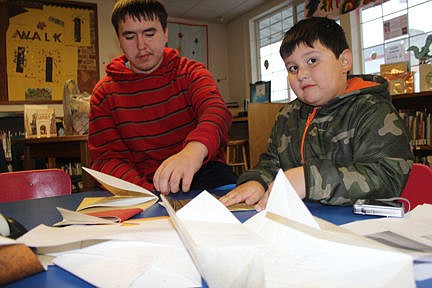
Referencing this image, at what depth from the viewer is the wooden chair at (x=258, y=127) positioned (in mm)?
3707

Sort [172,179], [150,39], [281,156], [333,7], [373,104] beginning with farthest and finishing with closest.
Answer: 1. [333,7]
2. [150,39]
3. [281,156]
4. [373,104]
5. [172,179]

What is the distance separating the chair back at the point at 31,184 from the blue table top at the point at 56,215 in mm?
386

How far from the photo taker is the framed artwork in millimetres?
4664

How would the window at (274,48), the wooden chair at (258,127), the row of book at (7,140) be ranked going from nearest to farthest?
the wooden chair at (258,127), the row of book at (7,140), the window at (274,48)

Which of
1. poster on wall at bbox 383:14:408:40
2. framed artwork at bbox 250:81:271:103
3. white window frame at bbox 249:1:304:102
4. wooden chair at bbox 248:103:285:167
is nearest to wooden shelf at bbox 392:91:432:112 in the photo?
poster on wall at bbox 383:14:408:40

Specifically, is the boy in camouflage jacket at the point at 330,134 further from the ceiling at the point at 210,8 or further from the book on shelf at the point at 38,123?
the ceiling at the point at 210,8

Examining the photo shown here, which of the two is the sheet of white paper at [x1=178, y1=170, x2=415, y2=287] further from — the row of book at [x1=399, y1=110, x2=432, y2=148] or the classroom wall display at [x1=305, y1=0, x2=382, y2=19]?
the classroom wall display at [x1=305, y1=0, x2=382, y2=19]

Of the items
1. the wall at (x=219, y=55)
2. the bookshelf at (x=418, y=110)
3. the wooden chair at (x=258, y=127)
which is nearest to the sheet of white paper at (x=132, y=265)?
the bookshelf at (x=418, y=110)

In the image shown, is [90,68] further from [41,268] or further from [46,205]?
[41,268]

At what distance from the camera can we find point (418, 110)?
124 inches

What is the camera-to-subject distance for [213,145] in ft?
3.05

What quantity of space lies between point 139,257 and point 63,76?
4583 mm

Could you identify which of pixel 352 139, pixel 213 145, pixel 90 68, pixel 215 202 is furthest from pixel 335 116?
pixel 90 68

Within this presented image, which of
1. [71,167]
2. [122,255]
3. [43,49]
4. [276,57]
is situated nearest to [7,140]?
[71,167]
